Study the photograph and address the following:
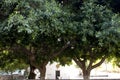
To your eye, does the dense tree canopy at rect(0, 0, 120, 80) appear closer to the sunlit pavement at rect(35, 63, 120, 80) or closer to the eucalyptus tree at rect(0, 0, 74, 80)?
the eucalyptus tree at rect(0, 0, 74, 80)

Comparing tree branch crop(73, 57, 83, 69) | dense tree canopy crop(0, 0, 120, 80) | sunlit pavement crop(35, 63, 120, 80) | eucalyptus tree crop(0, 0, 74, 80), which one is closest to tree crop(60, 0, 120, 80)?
dense tree canopy crop(0, 0, 120, 80)

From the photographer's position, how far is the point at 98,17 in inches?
319

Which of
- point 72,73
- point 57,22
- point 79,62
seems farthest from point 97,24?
point 72,73

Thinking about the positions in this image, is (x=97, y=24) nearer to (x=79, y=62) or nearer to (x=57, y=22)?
(x=57, y=22)

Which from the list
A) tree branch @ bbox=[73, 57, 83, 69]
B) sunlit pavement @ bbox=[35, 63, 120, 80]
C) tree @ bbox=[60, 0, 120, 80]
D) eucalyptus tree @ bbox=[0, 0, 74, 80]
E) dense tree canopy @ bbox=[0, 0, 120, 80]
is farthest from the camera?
sunlit pavement @ bbox=[35, 63, 120, 80]

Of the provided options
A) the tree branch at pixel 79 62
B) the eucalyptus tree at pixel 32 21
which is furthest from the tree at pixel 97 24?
the tree branch at pixel 79 62

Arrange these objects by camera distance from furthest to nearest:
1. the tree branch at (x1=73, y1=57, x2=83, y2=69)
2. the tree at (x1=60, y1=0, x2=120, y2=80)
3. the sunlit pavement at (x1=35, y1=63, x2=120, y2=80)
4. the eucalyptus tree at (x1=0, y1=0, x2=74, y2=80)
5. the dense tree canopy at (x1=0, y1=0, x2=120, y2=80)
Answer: the sunlit pavement at (x1=35, y1=63, x2=120, y2=80), the tree branch at (x1=73, y1=57, x2=83, y2=69), the tree at (x1=60, y1=0, x2=120, y2=80), the dense tree canopy at (x1=0, y1=0, x2=120, y2=80), the eucalyptus tree at (x1=0, y1=0, x2=74, y2=80)

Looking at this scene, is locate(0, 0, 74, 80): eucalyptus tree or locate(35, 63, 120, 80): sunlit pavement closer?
locate(0, 0, 74, 80): eucalyptus tree

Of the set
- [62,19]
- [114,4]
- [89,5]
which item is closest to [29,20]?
[62,19]

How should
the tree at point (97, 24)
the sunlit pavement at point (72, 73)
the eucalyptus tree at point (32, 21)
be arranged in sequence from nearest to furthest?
the eucalyptus tree at point (32, 21) < the tree at point (97, 24) < the sunlit pavement at point (72, 73)

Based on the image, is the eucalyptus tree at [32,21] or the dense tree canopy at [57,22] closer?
the eucalyptus tree at [32,21]

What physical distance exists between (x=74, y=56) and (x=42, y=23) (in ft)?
14.7

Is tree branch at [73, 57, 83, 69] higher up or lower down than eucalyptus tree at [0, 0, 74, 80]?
lower down

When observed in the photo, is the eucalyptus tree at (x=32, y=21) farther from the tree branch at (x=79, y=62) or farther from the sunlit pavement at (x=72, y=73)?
the sunlit pavement at (x=72, y=73)
